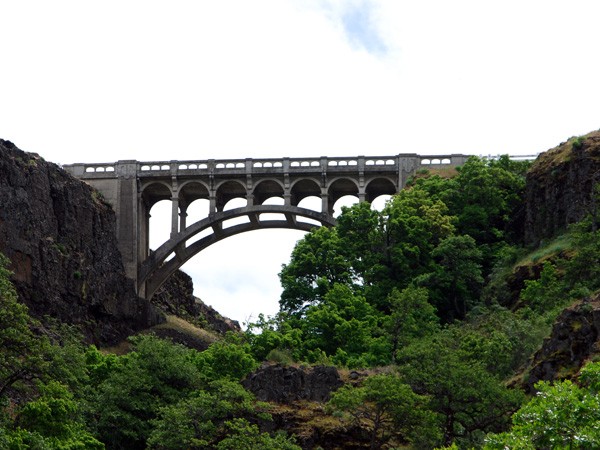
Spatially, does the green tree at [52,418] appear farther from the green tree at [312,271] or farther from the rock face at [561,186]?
the rock face at [561,186]

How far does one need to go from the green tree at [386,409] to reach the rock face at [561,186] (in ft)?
72.9

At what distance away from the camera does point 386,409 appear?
5659cm

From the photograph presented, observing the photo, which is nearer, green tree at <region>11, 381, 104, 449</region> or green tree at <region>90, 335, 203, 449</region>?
green tree at <region>11, 381, 104, 449</region>

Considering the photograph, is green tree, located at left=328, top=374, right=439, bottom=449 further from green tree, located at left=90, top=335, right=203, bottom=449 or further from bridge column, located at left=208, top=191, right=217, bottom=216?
bridge column, located at left=208, top=191, right=217, bottom=216

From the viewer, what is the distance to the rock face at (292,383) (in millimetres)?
63500

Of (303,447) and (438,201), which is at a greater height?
(438,201)

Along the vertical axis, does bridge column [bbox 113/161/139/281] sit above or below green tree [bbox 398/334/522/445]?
above

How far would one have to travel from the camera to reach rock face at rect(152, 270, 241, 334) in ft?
349

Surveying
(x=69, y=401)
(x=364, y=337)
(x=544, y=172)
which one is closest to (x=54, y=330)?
(x=364, y=337)

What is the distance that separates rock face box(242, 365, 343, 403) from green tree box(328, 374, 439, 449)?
13.6 feet

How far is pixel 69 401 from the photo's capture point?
2218 inches

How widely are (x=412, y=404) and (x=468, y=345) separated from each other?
336 inches

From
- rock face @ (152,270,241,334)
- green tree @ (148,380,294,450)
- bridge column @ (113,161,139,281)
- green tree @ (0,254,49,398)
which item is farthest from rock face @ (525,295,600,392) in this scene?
rock face @ (152,270,241,334)

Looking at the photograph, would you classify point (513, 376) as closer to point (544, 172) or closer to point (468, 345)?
point (468, 345)
